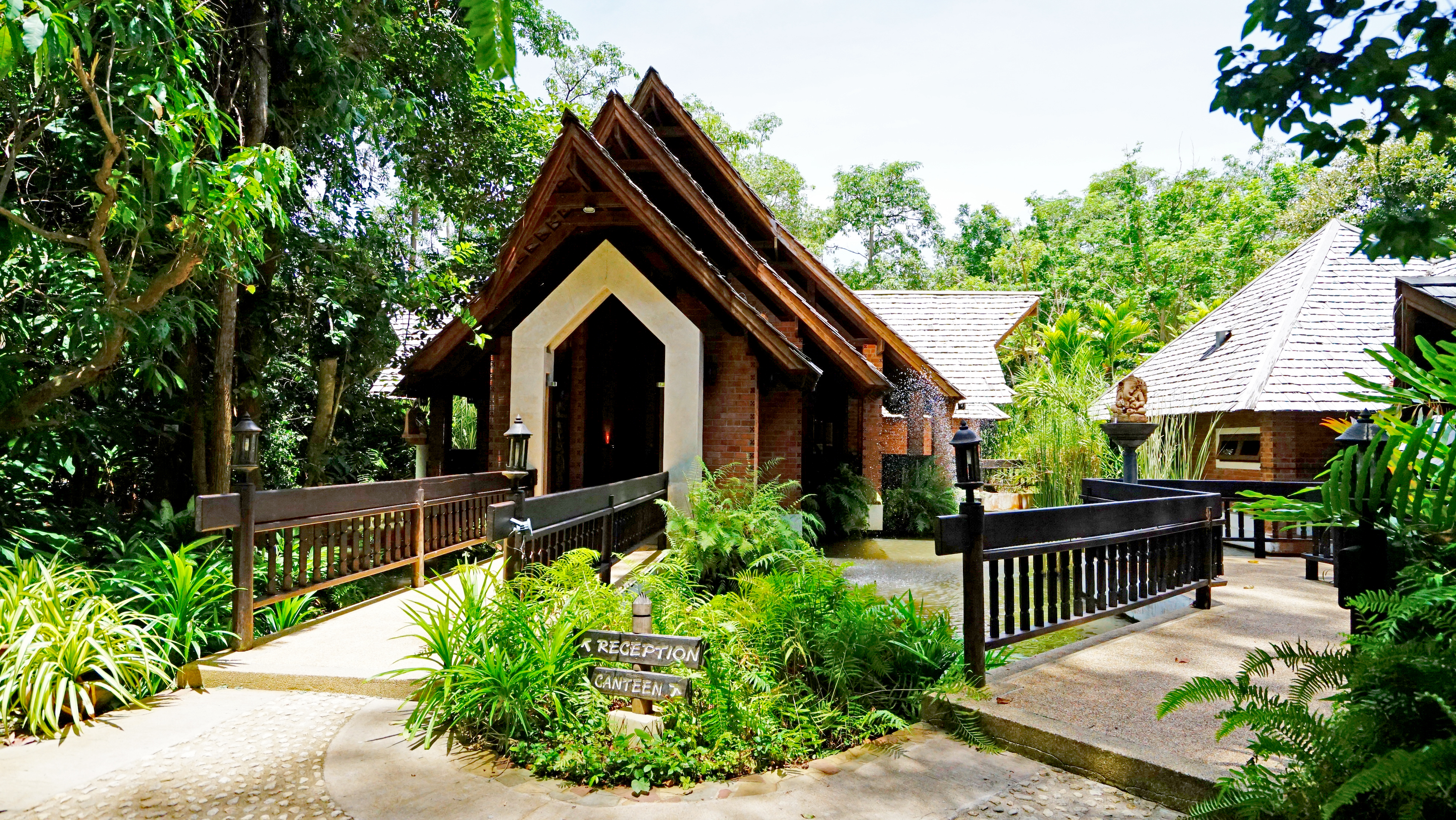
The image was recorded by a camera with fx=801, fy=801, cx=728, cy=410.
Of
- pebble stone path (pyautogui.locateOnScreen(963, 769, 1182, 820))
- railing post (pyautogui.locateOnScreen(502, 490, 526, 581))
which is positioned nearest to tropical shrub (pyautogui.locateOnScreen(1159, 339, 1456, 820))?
pebble stone path (pyautogui.locateOnScreen(963, 769, 1182, 820))

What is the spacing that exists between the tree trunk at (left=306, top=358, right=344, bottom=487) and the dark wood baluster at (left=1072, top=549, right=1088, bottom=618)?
9.78 meters

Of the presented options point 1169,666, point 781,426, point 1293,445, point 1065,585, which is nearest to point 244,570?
point 1065,585

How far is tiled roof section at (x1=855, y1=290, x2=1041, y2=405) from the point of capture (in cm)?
1861

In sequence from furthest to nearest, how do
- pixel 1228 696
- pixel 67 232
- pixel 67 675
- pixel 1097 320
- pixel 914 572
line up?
pixel 1097 320 → pixel 914 572 → pixel 67 232 → pixel 67 675 → pixel 1228 696

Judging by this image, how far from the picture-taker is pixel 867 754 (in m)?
4.10

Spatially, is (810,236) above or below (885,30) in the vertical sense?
above

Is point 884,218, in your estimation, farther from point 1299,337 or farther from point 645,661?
point 645,661

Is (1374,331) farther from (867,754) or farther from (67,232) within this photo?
(67,232)

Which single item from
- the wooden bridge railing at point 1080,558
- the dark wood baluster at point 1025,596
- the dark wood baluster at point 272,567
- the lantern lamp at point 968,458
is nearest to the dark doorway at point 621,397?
the dark wood baluster at point 272,567

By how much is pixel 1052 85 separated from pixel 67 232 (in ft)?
28.7

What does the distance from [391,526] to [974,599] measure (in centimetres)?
515

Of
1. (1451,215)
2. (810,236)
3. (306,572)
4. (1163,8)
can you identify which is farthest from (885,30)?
(810,236)

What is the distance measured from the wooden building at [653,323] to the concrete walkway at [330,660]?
4030mm

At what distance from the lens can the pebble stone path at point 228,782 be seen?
3.47 meters
